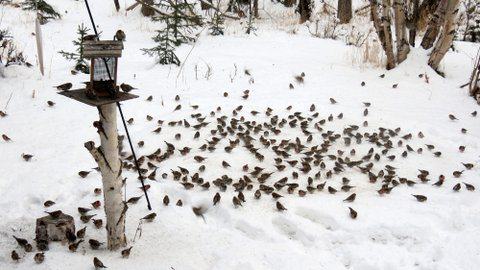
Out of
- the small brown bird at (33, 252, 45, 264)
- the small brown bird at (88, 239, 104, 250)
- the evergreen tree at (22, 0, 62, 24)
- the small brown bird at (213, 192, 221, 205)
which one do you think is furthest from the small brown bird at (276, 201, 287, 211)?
the evergreen tree at (22, 0, 62, 24)

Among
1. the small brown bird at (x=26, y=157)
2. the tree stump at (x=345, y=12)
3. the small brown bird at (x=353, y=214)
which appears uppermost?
the tree stump at (x=345, y=12)

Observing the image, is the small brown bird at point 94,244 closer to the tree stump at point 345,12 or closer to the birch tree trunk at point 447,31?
the birch tree trunk at point 447,31

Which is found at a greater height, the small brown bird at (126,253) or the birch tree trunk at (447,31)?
the birch tree trunk at (447,31)

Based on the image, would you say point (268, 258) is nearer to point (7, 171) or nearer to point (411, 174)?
point (411, 174)

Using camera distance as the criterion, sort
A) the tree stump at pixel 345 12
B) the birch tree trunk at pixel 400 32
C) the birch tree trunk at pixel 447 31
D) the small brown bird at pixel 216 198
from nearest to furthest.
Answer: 1. the small brown bird at pixel 216 198
2. the birch tree trunk at pixel 447 31
3. the birch tree trunk at pixel 400 32
4. the tree stump at pixel 345 12

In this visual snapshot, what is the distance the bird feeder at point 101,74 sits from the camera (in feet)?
8.32

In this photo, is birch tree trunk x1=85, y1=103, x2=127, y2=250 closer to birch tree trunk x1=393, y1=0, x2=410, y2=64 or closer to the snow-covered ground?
the snow-covered ground

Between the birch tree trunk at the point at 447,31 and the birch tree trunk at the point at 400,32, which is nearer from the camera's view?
the birch tree trunk at the point at 447,31

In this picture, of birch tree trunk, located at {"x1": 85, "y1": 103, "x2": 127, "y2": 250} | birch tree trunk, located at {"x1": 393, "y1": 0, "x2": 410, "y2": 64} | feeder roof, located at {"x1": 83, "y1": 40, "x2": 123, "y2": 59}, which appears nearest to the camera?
feeder roof, located at {"x1": 83, "y1": 40, "x2": 123, "y2": 59}

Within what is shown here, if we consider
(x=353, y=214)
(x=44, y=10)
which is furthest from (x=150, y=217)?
(x=44, y=10)

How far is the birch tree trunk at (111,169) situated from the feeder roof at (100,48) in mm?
329

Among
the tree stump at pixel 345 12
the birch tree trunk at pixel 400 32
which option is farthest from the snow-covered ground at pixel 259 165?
the tree stump at pixel 345 12

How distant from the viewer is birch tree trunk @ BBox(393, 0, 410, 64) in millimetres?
7067

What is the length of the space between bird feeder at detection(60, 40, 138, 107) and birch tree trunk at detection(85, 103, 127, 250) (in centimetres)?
10
